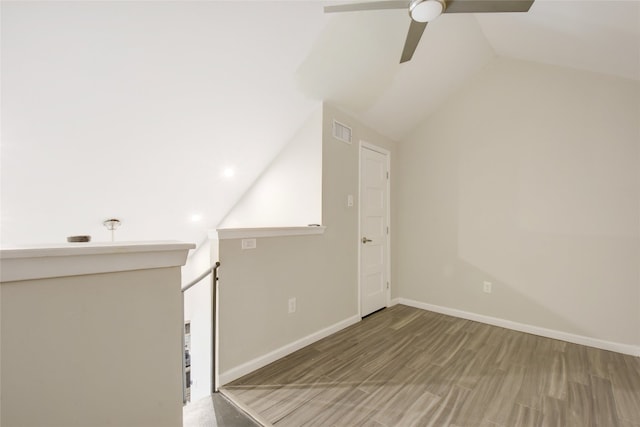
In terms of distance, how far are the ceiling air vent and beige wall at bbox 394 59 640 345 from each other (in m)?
1.20

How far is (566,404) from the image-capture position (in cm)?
188

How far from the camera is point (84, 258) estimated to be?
80cm

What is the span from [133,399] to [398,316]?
311 cm

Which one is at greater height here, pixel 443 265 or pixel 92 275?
pixel 92 275

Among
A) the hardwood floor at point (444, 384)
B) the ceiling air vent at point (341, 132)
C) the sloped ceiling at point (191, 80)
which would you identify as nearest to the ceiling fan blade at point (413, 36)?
the sloped ceiling at point (191, 80)

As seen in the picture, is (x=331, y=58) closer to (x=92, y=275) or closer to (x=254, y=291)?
(x=254, y=291)

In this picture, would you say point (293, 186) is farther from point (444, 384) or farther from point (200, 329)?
point (444, 384)

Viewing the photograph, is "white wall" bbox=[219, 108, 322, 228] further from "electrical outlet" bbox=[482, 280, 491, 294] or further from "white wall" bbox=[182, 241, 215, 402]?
"electrical outlet" bbox=[482, 280, 491, 294]

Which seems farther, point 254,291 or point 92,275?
point 254,291

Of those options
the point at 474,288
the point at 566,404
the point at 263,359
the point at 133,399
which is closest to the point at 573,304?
the point at 474,288

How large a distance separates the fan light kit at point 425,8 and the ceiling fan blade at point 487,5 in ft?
0.24

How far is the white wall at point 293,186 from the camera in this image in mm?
2905

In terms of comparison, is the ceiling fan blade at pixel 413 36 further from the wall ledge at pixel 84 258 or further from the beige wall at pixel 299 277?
the wall ledge at pixel 84 258

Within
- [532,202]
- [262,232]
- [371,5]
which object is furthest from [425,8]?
[532,202]
